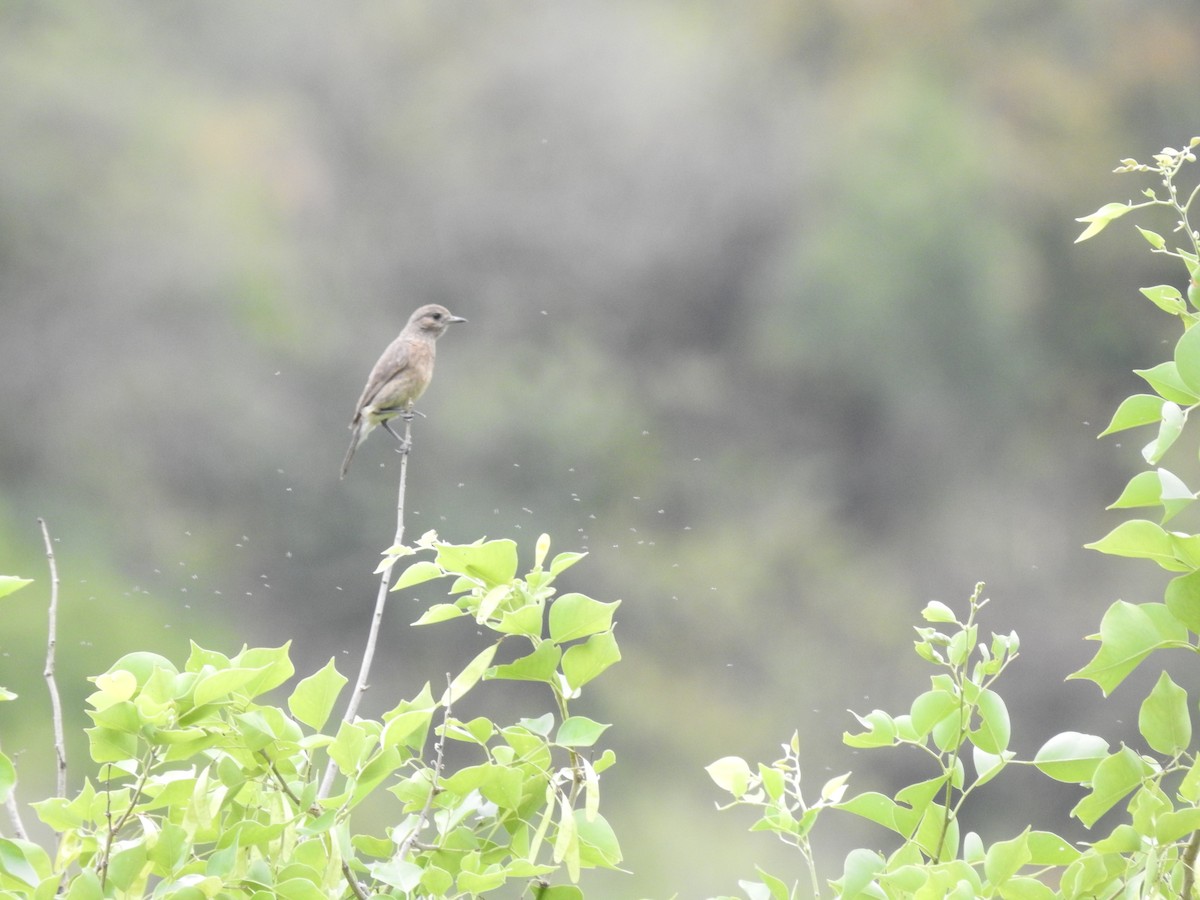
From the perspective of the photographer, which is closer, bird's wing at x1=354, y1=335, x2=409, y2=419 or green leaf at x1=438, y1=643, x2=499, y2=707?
green leaf at x1=438, y1=643, x2=499, y2=707

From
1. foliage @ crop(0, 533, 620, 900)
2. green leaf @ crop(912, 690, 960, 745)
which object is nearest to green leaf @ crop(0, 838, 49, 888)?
foliage @ crop(0, 533, 620, 900)

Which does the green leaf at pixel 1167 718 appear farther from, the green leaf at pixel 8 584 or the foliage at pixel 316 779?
the green leaf at pixel 8 584

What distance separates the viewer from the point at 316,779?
1149 mm

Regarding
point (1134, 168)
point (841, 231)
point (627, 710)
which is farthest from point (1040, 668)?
point (1134, 168)

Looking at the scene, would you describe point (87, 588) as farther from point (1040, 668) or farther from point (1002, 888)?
point (1002, 888)

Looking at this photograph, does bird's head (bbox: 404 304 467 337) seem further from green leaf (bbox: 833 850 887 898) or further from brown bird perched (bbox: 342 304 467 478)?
green leaf (bbox: 833 850 887 898)

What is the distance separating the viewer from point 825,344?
19484mm

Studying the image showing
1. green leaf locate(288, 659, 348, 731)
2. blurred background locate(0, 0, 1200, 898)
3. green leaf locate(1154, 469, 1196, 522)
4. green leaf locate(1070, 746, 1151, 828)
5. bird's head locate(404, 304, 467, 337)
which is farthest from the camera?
blurred background locate(0, 0, 1200, 898)

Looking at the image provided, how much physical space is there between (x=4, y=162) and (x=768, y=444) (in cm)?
946

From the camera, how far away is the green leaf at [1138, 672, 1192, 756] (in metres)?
1.02

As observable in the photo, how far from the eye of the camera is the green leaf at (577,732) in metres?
1.09

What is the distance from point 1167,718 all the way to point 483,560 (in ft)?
1.57

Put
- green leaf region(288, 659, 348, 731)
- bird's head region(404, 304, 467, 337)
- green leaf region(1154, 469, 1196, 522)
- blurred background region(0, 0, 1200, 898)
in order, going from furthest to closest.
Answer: blurred background region(0, 0, 1200, 898) < bird's head region(404, 304, 467, 337) < green leaf region(288, 659, 348, 731) < green leaf region(1154, 469, 1196, 522)

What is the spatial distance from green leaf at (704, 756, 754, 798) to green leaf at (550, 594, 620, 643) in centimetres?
14
